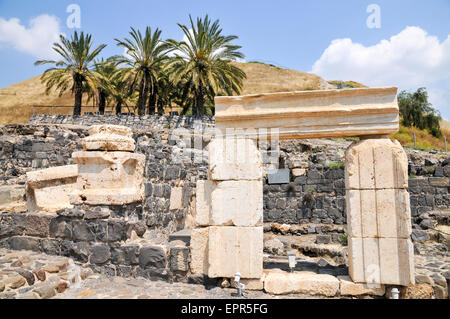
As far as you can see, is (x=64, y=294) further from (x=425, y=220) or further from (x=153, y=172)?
(x=425, y=220)

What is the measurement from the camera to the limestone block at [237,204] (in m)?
3.88

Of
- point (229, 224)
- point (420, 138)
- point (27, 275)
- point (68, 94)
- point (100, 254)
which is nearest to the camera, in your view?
point (27, 275)

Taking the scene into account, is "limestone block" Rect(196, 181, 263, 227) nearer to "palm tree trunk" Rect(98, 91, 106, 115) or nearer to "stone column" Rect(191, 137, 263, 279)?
"stone column" Rect(191, 137, 263, 279)

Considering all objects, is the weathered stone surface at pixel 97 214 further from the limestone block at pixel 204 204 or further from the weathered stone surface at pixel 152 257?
the limestone block at pixel 204 204

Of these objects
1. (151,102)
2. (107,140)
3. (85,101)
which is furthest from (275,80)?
(107,140)

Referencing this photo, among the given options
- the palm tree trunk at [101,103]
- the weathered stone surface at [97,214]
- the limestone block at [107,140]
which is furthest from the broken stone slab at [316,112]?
the palm tree trunk at [101,103]

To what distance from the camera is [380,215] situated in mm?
3660

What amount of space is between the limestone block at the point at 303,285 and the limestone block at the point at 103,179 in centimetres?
239

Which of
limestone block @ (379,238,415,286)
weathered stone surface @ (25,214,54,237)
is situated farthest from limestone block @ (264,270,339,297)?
weathered stone surface @ (25,214,54,237)

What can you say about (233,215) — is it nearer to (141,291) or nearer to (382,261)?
(141,291)

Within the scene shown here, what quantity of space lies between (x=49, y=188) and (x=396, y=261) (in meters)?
5.30

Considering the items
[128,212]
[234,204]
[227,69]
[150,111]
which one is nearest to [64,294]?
[128,212]
